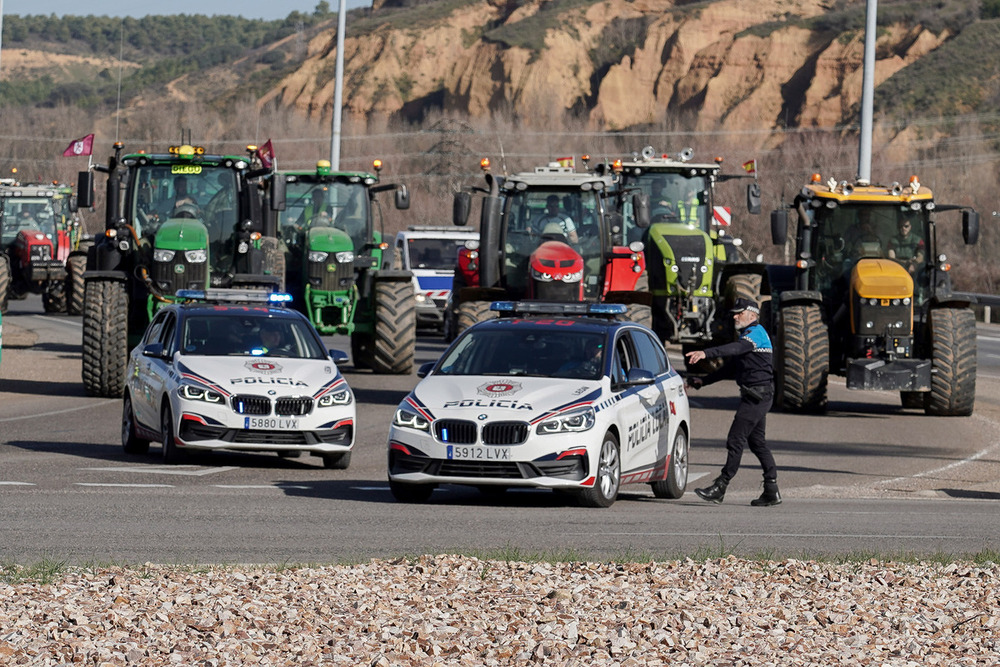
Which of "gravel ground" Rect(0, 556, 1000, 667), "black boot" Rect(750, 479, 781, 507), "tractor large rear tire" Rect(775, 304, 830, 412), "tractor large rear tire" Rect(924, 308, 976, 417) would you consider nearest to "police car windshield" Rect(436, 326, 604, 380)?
"black boot" Rect(750, 479, 781, 507)

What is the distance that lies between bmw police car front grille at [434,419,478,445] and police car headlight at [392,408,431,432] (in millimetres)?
103

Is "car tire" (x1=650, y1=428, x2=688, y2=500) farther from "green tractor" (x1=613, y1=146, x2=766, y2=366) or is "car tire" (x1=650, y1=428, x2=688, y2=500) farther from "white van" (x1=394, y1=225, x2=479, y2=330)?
"white van" (x1=394, y1=225, x2=479, y2=330)

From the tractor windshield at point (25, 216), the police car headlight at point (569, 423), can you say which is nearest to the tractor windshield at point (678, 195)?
the police car headlight at point (569, 423)

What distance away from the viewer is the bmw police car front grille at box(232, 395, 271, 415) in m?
17.0

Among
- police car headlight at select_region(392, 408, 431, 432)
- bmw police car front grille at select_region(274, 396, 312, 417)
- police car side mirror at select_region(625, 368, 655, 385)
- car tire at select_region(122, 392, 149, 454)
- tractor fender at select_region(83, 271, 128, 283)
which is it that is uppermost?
tractor fender at select_region(83, 271, 128, 283)

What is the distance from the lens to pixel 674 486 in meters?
15.9

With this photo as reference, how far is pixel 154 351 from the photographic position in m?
18.0

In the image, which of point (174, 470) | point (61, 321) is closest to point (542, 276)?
point (174, 470)

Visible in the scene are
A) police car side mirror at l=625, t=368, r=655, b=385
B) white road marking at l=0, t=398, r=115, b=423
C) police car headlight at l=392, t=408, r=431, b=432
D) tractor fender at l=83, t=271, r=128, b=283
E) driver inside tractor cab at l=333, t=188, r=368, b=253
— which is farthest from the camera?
driver inside tractor cab at l=333, t=188, r=368, b=253

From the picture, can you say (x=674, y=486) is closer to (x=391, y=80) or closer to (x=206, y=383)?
(x=206, y=383)

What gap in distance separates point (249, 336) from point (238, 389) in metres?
1.78

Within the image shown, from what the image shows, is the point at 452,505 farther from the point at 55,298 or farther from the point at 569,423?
the point at 55,298

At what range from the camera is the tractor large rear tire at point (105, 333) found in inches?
960

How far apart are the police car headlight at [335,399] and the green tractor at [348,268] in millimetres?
8400
